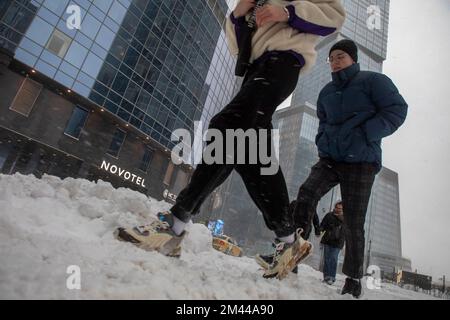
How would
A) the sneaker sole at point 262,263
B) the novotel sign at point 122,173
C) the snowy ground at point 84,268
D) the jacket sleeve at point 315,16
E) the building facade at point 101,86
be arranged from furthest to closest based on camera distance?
the novotel sign at point 122,173 → the building facade at point 101,86 → the sneaker sole at point 262,263 → the jacket sleeve at point 315,16 → the snowy ground at point 84,268

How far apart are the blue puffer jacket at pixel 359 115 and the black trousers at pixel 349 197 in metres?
0.10

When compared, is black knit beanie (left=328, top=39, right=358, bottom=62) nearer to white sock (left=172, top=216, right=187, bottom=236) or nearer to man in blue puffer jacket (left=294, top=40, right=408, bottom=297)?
man in blue puffer jacket (left=294, top=40, right=408, bottom=297)

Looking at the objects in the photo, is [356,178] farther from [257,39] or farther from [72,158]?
[72,158]

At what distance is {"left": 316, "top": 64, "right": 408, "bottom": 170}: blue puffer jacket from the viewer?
92.5 inches

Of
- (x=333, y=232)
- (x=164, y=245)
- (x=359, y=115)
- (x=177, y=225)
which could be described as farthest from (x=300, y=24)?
(x=333, y=232)

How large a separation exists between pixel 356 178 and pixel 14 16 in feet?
70.0

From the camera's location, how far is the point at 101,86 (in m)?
20.2

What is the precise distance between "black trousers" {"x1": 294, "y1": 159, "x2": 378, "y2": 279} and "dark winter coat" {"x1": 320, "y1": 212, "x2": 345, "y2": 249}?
2830 millimetres

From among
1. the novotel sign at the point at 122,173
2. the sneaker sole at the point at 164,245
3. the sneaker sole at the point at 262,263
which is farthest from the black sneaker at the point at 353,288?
the novotel sign at the point at 122,173

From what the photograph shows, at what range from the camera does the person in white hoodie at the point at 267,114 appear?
1.73 meters

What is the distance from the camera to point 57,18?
18.1 meters

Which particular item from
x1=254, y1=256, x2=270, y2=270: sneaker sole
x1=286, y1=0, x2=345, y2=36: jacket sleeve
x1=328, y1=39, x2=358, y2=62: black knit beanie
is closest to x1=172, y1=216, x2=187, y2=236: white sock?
x1=254, y1=256, x2=270, y2=270: sneaker sole

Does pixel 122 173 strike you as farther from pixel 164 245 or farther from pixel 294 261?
pixel 294 261

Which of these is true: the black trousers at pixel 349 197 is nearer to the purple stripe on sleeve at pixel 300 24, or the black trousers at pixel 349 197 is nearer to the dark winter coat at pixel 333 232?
the purple stripe on sleeve at pixel 300 24
